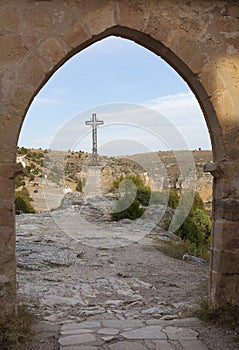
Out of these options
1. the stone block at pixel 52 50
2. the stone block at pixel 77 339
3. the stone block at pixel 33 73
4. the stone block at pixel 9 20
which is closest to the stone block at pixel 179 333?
the stone block at pixel 77 339

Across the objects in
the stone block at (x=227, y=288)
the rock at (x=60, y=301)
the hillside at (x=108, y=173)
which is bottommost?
the rock at (x=60, y=301)

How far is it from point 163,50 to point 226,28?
60 centimetres

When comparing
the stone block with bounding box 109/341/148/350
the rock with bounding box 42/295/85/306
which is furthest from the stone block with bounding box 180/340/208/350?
the rock with bounding box 42/295/85/306

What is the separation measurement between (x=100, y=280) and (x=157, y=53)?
3.53 m

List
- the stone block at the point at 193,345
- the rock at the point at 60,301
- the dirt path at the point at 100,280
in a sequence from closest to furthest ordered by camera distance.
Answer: the stone block at the point at 193,345, the dirt path at the point at 100,280, the rock at the point at 60,301

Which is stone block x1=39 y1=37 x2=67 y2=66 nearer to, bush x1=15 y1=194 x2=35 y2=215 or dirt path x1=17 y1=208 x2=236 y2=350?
dirt path x1=17 y1=208 x2=236 y2=350

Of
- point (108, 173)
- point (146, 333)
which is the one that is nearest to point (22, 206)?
point (108, 173)

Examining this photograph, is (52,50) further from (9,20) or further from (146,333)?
(146,333)

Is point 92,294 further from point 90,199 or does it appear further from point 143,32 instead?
point 90,199

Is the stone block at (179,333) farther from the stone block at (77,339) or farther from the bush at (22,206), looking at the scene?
the bush at (22,206)

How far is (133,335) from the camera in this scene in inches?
135

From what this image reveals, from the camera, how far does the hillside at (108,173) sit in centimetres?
1698

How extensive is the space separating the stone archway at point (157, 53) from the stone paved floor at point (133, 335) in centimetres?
47

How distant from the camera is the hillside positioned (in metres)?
17.0
